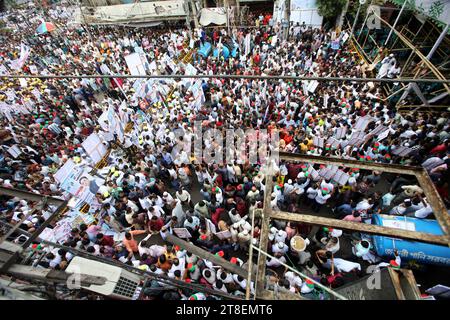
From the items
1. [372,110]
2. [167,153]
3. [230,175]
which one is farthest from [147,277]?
[372,110]

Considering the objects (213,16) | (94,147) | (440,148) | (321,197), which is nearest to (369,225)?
(321,197)

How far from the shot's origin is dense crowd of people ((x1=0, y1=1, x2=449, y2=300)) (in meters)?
5.76

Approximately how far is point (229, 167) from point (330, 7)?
586 inches

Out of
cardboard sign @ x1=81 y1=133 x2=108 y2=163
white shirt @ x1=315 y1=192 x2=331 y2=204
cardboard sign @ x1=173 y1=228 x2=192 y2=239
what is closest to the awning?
cardboard sign @ x1=81 y1=133 x2=108 y2=163

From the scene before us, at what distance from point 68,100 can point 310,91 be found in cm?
1249

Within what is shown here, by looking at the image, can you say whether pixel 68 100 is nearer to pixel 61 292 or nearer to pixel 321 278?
pixel 61 292

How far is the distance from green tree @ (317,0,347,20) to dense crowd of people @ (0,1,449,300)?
2.41 meters

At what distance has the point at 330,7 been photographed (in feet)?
50.6

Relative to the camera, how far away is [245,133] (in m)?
9.05

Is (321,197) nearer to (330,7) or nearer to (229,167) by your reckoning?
(229,167)

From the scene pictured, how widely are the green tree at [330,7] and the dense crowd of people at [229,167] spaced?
241 cm

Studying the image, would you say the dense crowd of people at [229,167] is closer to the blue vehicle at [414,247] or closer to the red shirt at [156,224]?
the red shirt at [156,224]

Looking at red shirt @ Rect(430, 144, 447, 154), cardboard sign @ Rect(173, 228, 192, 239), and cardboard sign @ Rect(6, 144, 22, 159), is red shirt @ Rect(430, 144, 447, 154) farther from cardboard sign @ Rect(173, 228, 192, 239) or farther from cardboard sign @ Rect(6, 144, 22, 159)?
cardboard sign @ Rect(6, 144, 22, 159)

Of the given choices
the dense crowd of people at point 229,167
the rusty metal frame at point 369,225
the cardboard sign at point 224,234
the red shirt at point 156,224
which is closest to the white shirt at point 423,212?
the dense crowd of people at point 229,167
